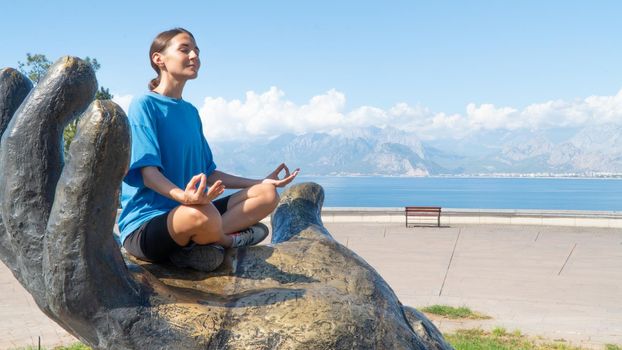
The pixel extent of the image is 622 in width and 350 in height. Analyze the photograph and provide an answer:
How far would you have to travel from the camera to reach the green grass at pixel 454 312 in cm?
871

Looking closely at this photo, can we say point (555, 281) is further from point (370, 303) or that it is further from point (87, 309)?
point (87, 309)

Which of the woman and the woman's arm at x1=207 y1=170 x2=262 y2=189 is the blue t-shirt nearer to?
the woman

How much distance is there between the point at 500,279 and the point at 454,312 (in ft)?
10.7

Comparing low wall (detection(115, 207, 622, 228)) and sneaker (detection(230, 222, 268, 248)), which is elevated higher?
sneaker (detection(230, 222, 268, 248))

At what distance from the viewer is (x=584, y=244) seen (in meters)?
16.6

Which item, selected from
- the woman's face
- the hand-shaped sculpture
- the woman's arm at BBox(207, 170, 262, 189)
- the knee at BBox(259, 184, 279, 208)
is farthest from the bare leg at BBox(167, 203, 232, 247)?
the woman's face

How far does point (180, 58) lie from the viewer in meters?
3.19

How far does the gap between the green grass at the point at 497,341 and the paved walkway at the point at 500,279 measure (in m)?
0.29

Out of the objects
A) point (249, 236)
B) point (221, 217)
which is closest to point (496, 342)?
point (249, 236)

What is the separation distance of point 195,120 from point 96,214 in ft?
3.32

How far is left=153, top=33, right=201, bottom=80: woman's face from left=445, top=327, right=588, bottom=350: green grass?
4.96 meters

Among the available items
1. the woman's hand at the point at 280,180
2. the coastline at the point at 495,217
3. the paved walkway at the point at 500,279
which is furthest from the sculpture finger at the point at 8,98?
the coastline at the point at 495,217

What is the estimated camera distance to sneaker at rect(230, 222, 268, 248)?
10.5ft

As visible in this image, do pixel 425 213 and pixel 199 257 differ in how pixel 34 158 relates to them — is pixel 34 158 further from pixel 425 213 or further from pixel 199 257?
pixel 425 213
